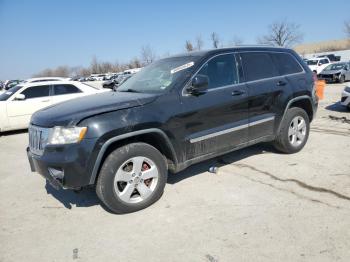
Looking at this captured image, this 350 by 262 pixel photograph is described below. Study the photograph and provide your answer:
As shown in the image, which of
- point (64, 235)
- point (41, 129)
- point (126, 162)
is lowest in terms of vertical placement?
point (64, 235)

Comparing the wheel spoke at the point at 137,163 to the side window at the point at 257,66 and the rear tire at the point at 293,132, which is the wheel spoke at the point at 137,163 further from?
the rear tire at the point at 293,132

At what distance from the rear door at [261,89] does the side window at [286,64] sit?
5.1 inches

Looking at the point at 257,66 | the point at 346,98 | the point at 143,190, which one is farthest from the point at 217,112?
the point at 346,98

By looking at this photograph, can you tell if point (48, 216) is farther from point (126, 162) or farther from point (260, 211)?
point (260, 211)

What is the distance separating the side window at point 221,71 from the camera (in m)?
4.48

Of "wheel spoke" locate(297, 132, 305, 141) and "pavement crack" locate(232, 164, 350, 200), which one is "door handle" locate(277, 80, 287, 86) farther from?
"pavement crack" locate(232, 164, 350, 200)

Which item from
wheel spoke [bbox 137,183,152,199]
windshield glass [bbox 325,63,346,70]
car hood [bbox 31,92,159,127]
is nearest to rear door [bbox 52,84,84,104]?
car hood [bbox 31,92,159,127]

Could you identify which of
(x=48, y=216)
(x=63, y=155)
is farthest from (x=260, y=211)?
(x=48, y=216)

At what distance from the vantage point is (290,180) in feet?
14.8

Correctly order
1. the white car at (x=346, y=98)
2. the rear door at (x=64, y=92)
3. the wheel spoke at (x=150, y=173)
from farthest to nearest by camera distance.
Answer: the rear door at (x=64, y=92) < the white car at (x=346, y=98) < the wheel spoke at (x=150, y=173)

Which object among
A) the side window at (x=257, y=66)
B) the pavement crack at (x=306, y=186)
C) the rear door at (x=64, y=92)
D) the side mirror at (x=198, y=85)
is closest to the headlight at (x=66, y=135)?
the side mirror at (x=198, y=85)

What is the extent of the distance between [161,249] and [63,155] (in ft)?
4.67

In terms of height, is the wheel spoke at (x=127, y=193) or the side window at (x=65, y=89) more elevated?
the side window at (x=65, y=89)

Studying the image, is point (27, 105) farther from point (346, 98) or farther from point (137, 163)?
point (346, 98)
